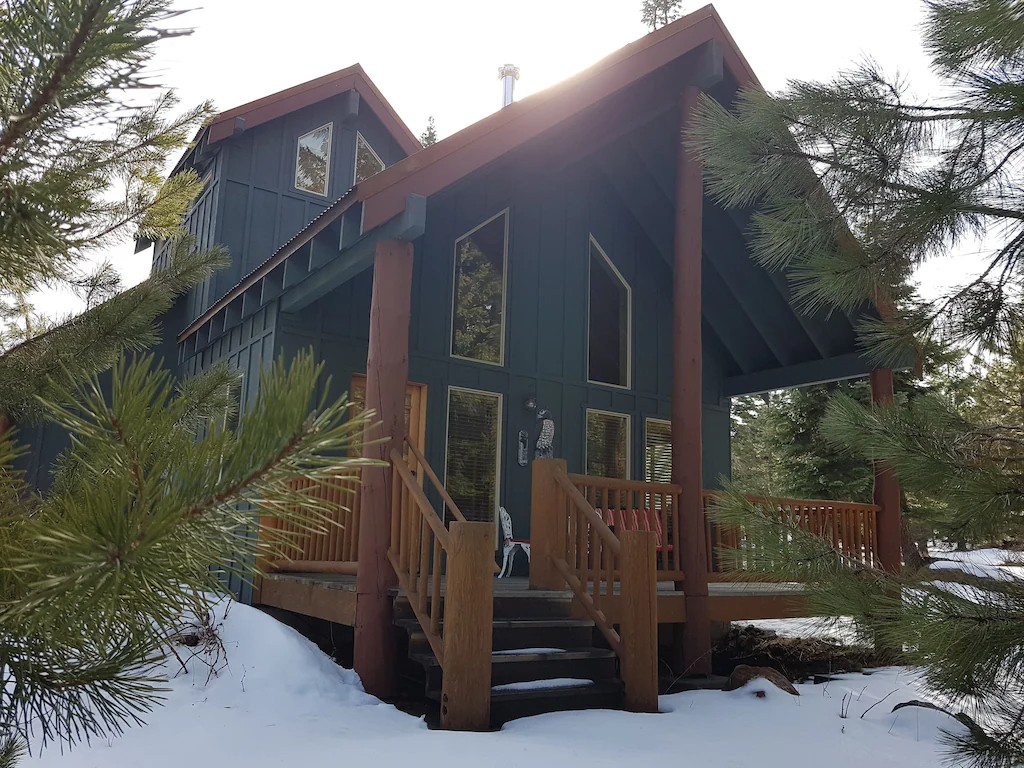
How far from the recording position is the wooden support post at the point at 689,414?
679cm

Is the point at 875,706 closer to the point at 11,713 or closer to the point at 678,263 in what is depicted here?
the point at 678,263

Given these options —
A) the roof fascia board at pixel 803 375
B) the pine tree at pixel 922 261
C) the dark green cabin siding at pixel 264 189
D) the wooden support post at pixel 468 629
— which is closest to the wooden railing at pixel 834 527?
the roof fascia board at pixel 803 375

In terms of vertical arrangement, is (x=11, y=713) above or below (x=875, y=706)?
above

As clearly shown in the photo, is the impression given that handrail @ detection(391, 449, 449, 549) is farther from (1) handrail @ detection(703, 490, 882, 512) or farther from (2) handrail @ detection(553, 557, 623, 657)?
(1) handrail @ detection(703, 490, 882, 512)

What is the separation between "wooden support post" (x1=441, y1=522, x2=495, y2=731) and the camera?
4414 millimetres

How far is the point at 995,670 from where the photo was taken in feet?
7.55

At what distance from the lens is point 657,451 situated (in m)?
10.2

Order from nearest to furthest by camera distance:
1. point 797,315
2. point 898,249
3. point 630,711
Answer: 1. point 898,249
2. point 630,711
3. point 797,315

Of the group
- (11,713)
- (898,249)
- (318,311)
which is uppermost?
(318,311)

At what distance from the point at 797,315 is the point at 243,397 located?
250 inches

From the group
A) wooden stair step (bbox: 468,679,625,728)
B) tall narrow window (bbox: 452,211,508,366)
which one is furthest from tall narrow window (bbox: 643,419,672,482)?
wooden stair step (bbox: 468,679,625,728)

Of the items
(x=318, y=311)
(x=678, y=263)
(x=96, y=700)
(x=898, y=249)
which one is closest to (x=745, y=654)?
(x=678, y=263)

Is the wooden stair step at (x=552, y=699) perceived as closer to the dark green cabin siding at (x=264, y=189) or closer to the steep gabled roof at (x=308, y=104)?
the steep gabled roof at (x=308, y=104)

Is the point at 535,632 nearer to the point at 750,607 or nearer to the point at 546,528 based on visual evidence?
the point at 546,528
